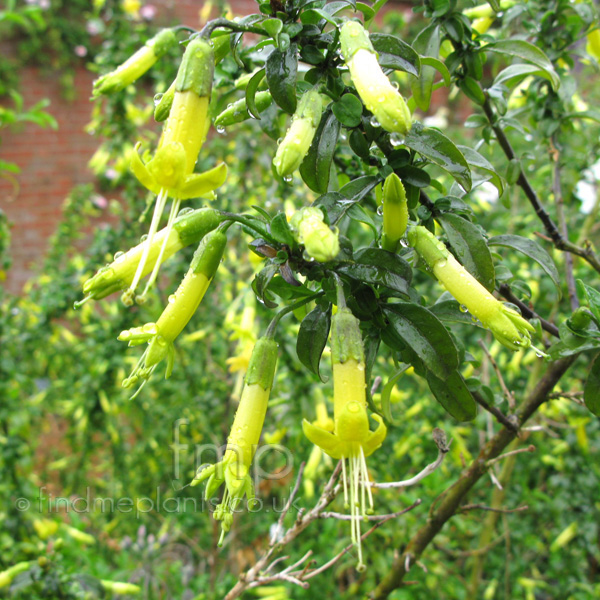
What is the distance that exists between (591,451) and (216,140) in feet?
6.94

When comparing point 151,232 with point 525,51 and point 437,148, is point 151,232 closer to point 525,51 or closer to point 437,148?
point 437,148

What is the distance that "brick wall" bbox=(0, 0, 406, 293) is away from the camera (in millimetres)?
4582

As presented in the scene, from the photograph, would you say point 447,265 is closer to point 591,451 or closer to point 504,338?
point 504,338

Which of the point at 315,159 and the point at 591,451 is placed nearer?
the point at 315,159

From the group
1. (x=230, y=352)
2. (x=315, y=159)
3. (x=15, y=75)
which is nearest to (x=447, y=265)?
(x=315, y=159)

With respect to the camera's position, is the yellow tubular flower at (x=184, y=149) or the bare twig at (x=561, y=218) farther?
the bare twig at (x=561, y=218)

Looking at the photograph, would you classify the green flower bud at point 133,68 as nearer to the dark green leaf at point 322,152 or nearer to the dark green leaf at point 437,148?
the dark green leaf at point 322,152

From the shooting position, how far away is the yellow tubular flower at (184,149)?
62 centimetres

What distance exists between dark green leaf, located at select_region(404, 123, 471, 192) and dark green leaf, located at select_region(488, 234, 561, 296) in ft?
0.58

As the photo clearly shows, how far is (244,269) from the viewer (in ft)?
7.75

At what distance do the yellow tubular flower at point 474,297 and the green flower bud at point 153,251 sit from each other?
281 millimetres
